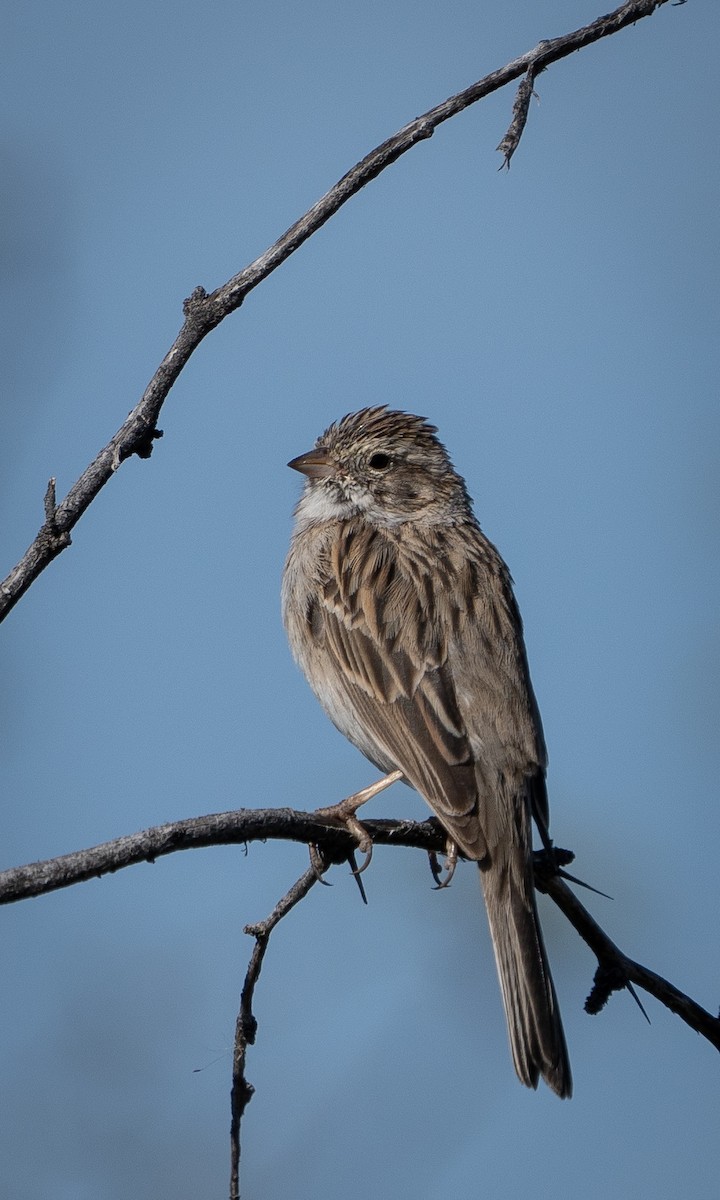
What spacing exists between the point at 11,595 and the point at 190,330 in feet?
2.39

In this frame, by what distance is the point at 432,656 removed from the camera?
5.06 metres

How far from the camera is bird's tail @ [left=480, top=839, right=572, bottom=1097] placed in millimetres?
4117

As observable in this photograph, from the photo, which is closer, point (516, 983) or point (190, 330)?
point (190, 330)

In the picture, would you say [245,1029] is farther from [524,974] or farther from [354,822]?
[524,974]

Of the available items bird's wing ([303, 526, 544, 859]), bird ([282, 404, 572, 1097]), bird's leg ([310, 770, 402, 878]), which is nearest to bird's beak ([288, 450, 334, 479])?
bird ([282, 404, 572, 1097])

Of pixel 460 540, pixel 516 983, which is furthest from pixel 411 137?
pixel 460 540

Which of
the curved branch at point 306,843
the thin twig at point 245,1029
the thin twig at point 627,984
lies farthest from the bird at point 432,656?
the thin twig at point 245,1029

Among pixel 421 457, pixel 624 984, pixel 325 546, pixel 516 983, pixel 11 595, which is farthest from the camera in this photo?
pixel 421 457

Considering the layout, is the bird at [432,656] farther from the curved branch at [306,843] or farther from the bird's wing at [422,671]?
the curved branch at [306,843]

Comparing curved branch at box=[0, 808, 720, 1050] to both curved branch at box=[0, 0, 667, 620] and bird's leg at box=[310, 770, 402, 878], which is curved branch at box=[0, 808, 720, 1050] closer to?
bird's leg at box=[310, 770, 402, 878]

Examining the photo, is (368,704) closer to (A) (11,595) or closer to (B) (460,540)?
(B) (460,540)

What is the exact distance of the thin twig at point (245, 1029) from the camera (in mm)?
3113

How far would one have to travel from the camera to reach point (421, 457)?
6473 millimetres

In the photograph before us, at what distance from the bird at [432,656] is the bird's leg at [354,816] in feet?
0.39
